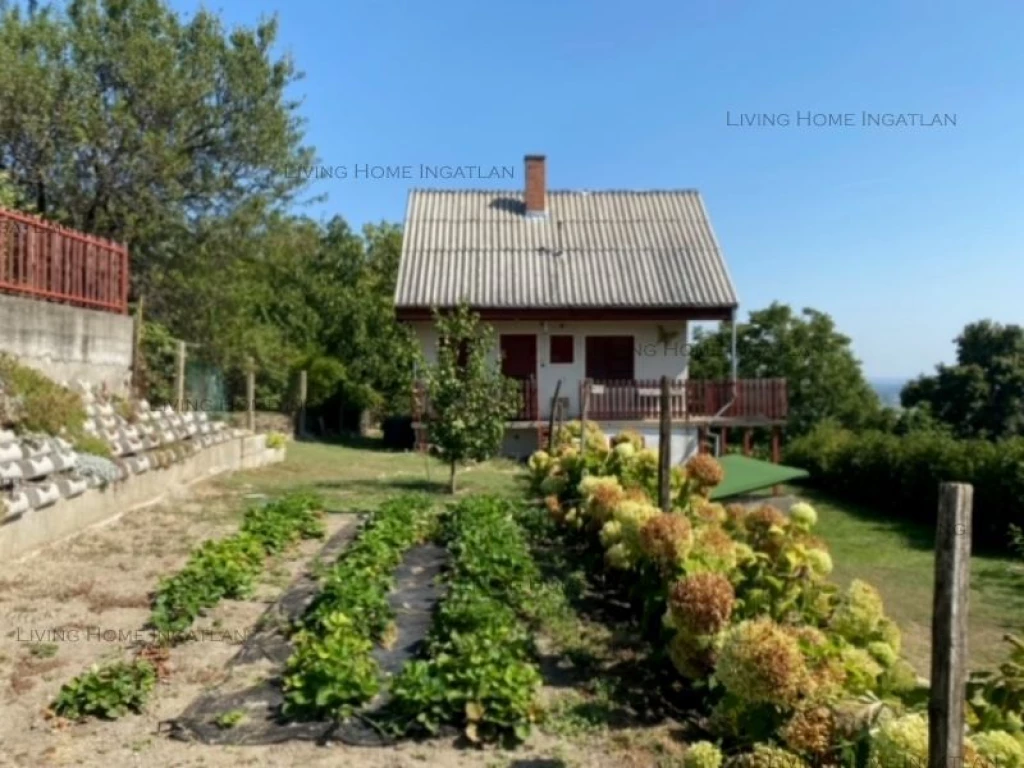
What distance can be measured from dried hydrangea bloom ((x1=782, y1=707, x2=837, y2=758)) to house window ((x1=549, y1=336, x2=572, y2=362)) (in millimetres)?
18879

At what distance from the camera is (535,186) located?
24.4 m

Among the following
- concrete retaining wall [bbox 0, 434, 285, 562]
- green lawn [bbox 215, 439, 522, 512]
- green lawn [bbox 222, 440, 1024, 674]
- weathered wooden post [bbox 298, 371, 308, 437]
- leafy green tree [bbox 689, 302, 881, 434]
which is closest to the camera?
concrete retaining wall [bbox 0, 434, 285, 562]

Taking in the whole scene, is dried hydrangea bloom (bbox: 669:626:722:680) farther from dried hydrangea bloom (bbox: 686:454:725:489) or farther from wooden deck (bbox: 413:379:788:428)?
wooden deck (bbox: 413:379:788:428)

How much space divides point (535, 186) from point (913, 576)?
53.9 ft

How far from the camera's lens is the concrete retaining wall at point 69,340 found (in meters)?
8.78

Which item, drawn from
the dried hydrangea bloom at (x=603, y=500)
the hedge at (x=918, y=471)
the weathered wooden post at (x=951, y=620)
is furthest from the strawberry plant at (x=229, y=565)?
the hedge at (x=918, y=471)

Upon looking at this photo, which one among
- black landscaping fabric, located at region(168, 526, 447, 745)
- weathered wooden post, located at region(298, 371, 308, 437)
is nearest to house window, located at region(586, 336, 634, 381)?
weathered wooden post, located at region(298, 371, 308, 437)

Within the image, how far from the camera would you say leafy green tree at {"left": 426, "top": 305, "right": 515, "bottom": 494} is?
1215 centimetres

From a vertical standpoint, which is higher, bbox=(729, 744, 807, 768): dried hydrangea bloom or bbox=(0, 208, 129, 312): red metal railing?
bbox=(0, 208, 129, 312): red metal railing

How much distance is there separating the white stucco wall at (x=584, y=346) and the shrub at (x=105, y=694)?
56.8 ft

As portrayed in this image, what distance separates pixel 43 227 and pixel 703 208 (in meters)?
18.5

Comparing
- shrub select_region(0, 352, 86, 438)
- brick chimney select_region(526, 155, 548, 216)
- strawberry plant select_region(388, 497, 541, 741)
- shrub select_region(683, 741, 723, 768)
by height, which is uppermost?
brick chimney select_region(526, 155, 548, 216)

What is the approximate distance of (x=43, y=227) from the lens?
974 cm

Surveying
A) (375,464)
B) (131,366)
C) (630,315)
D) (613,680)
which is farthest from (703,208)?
(613,680)
